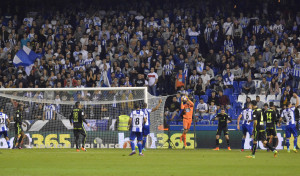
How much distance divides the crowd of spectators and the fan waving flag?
1.38 ft

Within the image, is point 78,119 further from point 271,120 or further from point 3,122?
point 271,120

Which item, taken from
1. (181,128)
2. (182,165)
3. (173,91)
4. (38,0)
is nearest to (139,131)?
(182,165)

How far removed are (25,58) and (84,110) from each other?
705 centimetres

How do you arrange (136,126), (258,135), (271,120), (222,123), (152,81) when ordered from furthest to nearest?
(152,81) → (222,123) → (271,120) → (136,126) → (258,135)

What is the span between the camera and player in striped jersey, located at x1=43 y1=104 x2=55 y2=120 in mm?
30188

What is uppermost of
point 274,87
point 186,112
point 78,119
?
point 274,87

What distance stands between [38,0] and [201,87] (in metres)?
15.5

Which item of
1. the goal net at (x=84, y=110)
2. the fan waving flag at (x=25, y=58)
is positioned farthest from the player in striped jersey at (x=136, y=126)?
the fan waving flag at (x=25, y=58)

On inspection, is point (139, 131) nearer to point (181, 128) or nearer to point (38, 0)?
point (181, 128)

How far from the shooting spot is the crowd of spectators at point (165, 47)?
31798mm

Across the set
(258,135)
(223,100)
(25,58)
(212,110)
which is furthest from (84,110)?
(258,135)

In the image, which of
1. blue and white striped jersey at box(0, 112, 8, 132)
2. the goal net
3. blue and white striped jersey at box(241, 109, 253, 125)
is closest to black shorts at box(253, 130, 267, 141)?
blue and white striped jersey at box(241, 109, 253, 125)

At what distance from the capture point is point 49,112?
30.3 metres

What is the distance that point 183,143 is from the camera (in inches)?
1194
